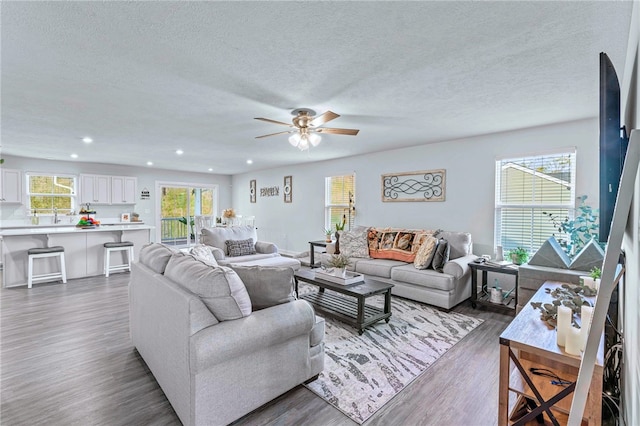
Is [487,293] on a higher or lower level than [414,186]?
lower

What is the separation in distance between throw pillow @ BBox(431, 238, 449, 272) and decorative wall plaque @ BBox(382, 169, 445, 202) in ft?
3.81

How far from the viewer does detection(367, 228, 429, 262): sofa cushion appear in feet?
15.5

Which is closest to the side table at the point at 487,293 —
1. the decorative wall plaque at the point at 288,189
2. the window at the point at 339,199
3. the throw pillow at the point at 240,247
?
the window at the point at 339,199

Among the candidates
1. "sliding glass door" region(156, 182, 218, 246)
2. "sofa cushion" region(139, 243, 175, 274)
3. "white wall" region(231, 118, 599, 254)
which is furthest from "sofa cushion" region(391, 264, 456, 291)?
"sliding glass door" region(156, 182, 218, 246)

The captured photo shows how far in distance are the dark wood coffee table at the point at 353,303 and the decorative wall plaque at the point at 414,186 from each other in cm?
238

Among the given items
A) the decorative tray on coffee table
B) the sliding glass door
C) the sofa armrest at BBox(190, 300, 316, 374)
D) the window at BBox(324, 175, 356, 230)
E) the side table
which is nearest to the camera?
the sofa armrest at BBox(190, 300, 316, 374)

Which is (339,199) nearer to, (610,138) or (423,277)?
(423,277)

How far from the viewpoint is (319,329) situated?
2342 millimetres

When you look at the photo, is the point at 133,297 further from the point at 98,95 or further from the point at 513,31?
the point at 513,31

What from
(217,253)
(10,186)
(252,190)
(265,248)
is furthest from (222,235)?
(10,186)

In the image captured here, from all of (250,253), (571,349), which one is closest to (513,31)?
(571,349)

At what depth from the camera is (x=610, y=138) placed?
5.46 feet

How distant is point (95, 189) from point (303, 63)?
781 cm

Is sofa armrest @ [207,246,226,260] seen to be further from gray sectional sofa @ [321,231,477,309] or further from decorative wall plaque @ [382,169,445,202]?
decorative wall plaque @ [382,169,445,202]
